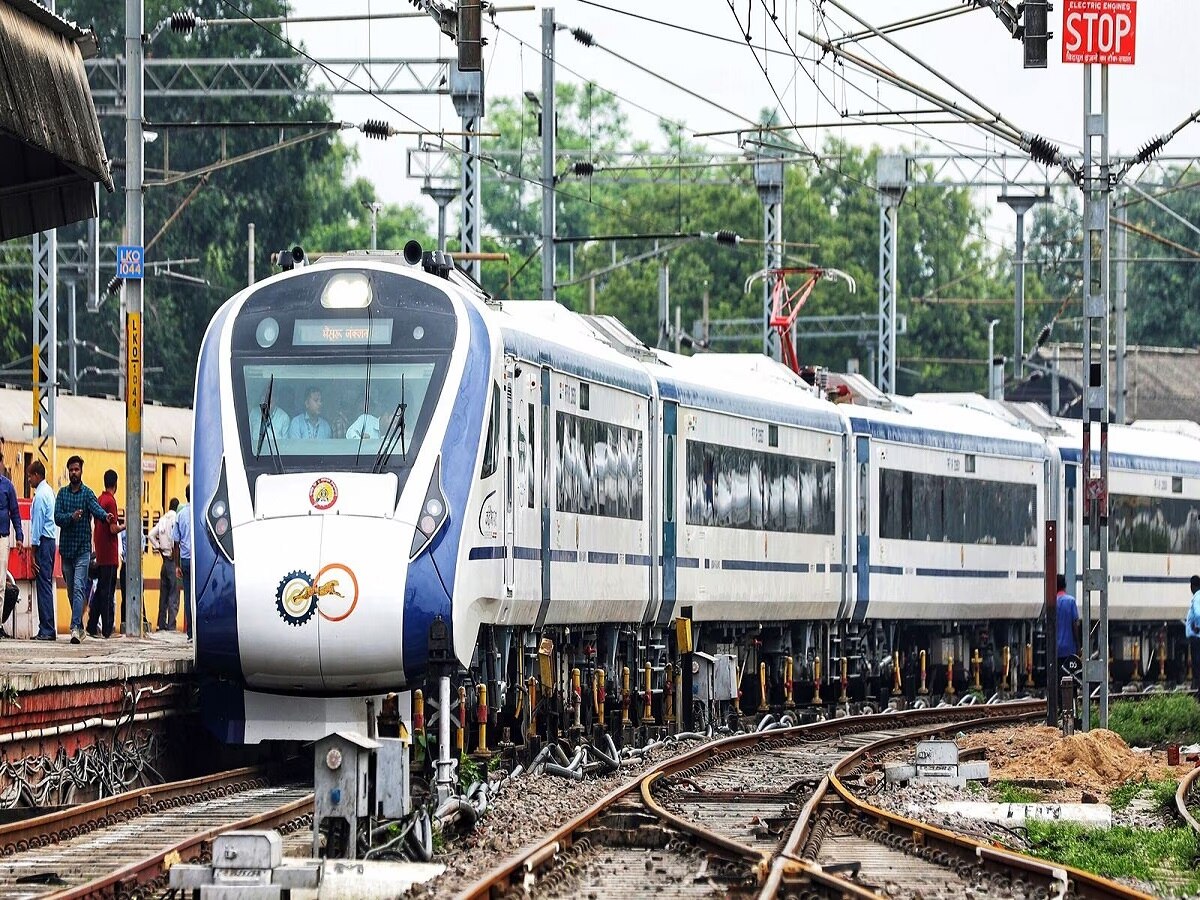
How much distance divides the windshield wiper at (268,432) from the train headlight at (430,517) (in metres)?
0.97

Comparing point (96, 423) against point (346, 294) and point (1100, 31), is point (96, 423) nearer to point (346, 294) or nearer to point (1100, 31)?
point (1100, 31)

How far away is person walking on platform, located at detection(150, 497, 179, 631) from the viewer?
25859 millimetres

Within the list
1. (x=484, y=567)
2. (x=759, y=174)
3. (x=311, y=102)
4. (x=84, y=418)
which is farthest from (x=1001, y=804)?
(x=311, y=102)

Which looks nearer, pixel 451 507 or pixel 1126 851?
pixel 1126 851

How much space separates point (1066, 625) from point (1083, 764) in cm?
840

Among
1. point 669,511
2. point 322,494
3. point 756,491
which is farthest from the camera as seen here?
point 756,491

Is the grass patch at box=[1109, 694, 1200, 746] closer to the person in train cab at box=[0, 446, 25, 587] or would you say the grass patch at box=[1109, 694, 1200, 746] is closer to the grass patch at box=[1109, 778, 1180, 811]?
the grass patch at box=[1109, 778, 1180, 811]

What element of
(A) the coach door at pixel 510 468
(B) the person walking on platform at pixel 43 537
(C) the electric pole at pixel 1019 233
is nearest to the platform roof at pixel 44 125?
(A) the coach door at pixel 510 468

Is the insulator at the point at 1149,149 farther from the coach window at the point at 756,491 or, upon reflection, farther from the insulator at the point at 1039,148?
the coach window at the point at 756,491

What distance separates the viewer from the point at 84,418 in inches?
1246

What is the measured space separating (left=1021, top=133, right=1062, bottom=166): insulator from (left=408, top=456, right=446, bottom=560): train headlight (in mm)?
9174

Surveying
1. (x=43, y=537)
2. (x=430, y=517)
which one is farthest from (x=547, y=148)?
(x=430, y=517)

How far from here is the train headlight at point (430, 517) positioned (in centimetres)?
1596

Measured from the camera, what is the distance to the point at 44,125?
13.5 metres
